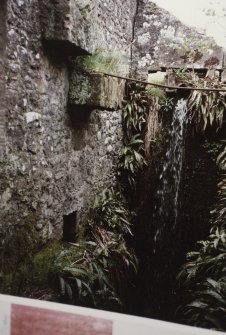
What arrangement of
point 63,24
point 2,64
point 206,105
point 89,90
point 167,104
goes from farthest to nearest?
1. point 206,105
2. point 167,104
3. point 89,90
4. point 63,24
5. point 2,64

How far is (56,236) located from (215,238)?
1178 mm

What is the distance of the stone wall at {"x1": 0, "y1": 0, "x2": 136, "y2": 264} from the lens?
6.20 ft

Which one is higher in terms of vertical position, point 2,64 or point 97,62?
point 97,62

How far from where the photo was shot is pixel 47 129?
88.9 inches

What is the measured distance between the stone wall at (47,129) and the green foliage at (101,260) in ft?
0.52

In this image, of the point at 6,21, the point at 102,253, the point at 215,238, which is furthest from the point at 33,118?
the point at 215,238

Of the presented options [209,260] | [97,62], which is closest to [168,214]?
[209,260]

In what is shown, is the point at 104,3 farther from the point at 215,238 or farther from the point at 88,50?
the point at 215,238

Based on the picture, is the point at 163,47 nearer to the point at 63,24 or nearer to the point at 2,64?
the point at 63,24

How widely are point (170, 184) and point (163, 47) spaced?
47.2 inches

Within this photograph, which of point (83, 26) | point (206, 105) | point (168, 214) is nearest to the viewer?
point (83, 26)

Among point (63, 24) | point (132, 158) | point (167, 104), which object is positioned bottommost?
point (132, 158)

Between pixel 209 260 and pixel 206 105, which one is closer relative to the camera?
pixel 209 260

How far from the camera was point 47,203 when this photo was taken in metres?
2.34
